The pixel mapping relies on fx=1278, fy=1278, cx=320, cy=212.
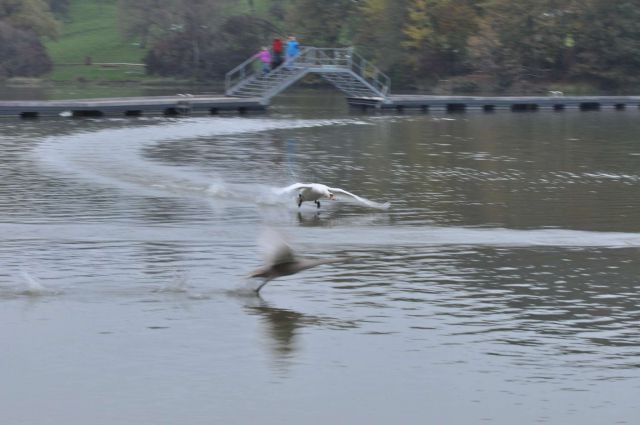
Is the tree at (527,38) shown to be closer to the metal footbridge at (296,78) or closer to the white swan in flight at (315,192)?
the metal footbridge at (296,78)

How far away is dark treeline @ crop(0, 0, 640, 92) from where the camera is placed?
83.3 meters

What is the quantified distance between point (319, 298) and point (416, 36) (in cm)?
7678

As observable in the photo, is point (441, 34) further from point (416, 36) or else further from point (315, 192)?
point (315, 192)

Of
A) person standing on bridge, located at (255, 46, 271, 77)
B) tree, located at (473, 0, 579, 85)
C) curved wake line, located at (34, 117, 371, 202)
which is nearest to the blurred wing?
curved wake line, located at (34, 117, 371, 202)

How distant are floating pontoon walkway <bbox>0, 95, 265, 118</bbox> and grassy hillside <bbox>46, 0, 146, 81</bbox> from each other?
4940cm

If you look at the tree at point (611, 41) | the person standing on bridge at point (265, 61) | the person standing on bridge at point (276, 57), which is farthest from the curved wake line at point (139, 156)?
the tree at point (611, 41)

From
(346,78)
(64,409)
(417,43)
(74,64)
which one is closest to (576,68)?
(417,43)

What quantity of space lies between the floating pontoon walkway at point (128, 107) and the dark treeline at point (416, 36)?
3672 centimetres

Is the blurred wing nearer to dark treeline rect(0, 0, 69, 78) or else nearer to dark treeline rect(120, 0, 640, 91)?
dark treeline rect(120, 0, 640, 91)

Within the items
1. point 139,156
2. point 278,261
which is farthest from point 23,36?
point 278,261

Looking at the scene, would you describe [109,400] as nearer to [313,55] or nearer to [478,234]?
[478,234]

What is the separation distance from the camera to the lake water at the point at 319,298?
10.9 metres

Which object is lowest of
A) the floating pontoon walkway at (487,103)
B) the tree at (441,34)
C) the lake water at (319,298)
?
the lake water at (319,298)

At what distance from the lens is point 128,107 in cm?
4809
